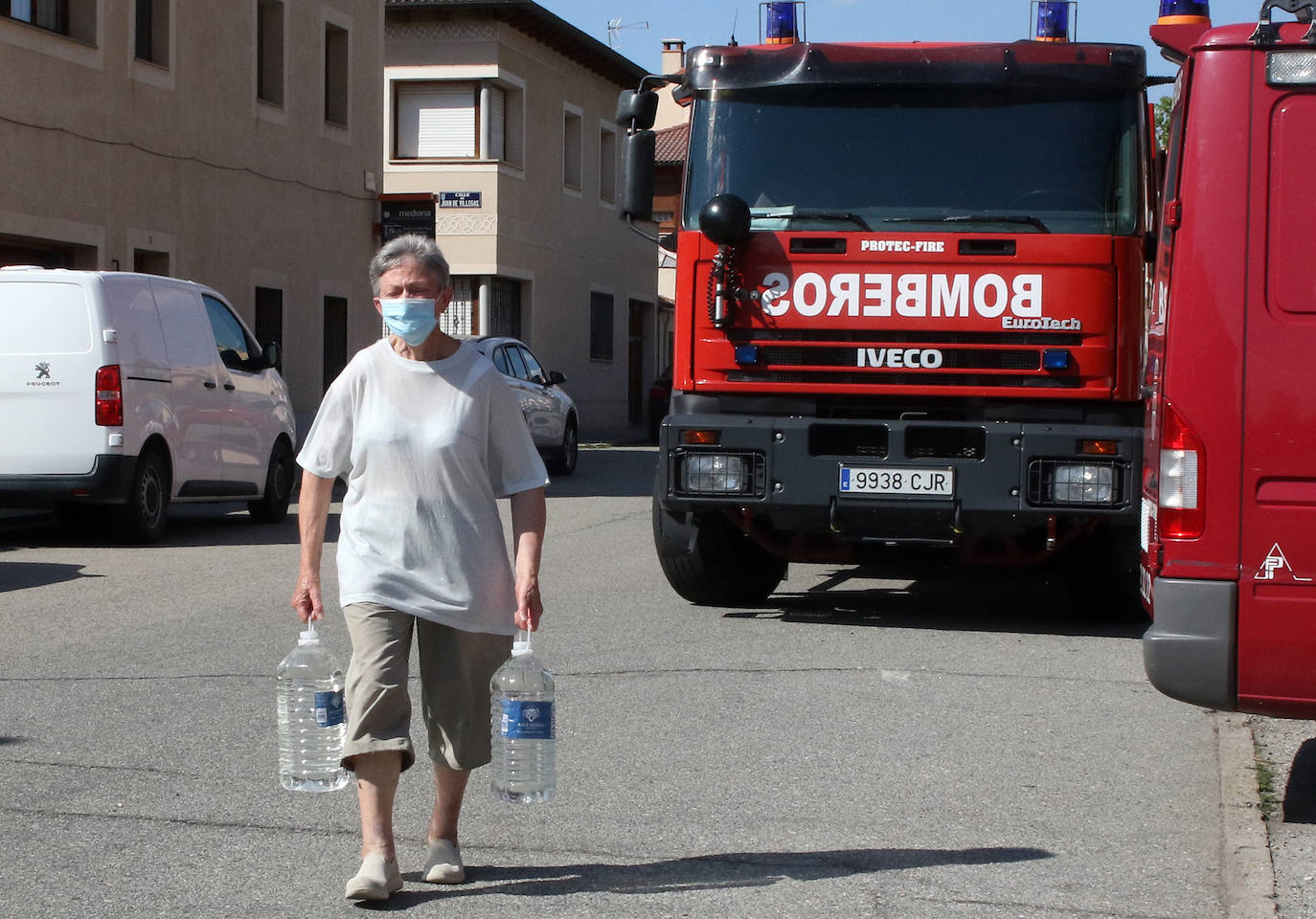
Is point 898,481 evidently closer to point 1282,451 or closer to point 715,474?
point 715,474

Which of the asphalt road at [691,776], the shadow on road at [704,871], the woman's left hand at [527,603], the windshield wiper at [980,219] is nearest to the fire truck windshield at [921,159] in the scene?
the windshield wiper at [980,219]

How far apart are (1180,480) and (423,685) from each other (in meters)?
2.24

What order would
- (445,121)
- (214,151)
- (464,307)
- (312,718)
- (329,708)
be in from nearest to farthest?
(329,708), (312,718), (214,151), (445,121), (464,307)

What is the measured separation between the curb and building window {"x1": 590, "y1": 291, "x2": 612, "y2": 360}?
1338 inches

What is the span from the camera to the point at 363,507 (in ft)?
15.7

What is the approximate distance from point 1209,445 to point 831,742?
6.47ft

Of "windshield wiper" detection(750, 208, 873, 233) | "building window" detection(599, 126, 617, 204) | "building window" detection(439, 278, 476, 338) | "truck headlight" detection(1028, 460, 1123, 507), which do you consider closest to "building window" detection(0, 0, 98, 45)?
"windshield wiper" detection(750, 208, 873, 233)

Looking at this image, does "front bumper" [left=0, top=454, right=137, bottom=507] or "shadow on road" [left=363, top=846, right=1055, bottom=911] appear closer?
"shadow on road" [left=363, top=846, right=1055, bottom=911]

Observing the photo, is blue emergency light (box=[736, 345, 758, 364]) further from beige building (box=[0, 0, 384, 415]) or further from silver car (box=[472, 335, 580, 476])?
beige building (box=[0, 0, 384, 415])

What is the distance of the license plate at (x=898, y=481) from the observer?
9266mm

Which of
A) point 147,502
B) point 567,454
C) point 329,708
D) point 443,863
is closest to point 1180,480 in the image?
point 443,863

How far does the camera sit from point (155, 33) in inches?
904

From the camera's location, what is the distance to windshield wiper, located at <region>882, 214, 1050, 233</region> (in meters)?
9.30

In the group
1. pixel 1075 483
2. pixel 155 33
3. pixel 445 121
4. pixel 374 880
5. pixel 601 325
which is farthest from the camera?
pixel 601 325
